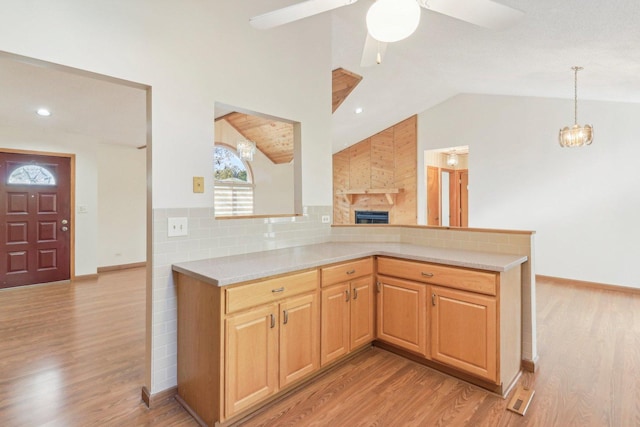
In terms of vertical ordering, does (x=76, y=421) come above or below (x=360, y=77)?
below

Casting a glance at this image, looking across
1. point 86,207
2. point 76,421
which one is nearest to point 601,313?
point 76,421

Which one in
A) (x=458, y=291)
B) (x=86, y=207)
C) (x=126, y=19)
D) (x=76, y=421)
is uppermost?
(x=126, y=19)

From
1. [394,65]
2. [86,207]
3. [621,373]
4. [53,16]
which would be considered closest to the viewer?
[53,16]

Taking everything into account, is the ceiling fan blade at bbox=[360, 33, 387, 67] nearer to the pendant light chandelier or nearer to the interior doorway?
the pendant light chandelier

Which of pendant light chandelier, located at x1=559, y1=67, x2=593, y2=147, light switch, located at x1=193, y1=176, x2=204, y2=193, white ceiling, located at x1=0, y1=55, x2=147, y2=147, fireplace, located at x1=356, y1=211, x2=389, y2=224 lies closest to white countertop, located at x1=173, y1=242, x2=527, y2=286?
light switch, located at x1=193, y1=176, x2=204, y2=193

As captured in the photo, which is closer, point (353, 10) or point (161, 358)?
point (161, 358)

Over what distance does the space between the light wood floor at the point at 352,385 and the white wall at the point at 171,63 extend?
0.42 m

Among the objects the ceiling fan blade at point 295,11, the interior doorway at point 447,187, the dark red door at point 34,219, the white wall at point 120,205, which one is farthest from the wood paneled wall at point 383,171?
the ceiling fan blade at point 295,11

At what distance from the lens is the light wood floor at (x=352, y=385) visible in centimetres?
189

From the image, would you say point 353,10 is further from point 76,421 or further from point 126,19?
point 76,421

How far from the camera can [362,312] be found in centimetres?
258

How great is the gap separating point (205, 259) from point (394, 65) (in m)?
3.75

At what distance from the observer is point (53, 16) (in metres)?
1.65

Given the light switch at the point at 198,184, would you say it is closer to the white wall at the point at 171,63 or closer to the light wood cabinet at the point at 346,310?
the white wall at the point at 171,63
